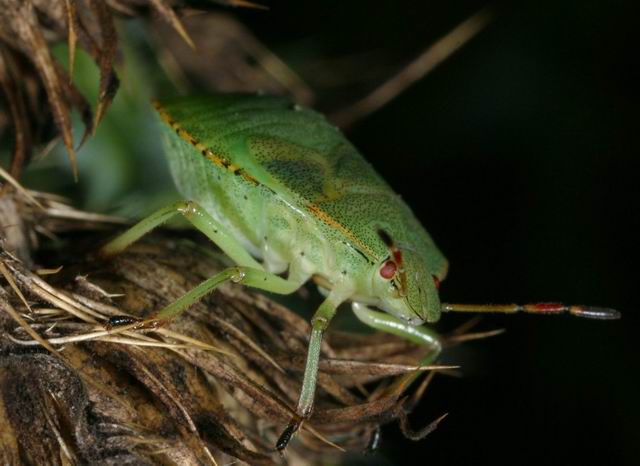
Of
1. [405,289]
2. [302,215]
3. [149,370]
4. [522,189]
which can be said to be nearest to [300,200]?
[302,215]

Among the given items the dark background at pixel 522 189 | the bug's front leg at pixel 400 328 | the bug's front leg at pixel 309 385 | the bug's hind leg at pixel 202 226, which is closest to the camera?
the bug's front leg at pixel 309 385

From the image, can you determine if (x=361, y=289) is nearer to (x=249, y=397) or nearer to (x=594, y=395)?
(x=249, y=397)

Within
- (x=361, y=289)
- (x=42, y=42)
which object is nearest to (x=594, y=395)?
(x=361, y=289)

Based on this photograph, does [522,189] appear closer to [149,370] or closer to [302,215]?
[302,215]

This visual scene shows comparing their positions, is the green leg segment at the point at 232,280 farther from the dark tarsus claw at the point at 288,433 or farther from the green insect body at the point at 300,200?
the green insect body at the point at 300,200

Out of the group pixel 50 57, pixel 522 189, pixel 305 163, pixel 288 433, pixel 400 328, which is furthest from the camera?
pixel 522 189

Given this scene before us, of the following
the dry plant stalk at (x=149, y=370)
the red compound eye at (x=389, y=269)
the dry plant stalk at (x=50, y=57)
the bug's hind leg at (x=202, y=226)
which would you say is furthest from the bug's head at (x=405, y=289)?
the dry plant stalk at (x=50, y=57)

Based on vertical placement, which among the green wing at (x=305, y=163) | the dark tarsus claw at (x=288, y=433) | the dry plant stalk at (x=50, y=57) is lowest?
the dark tarsus claw at (x=288, y=433)

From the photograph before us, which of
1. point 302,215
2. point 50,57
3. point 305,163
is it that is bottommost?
point 302,215
